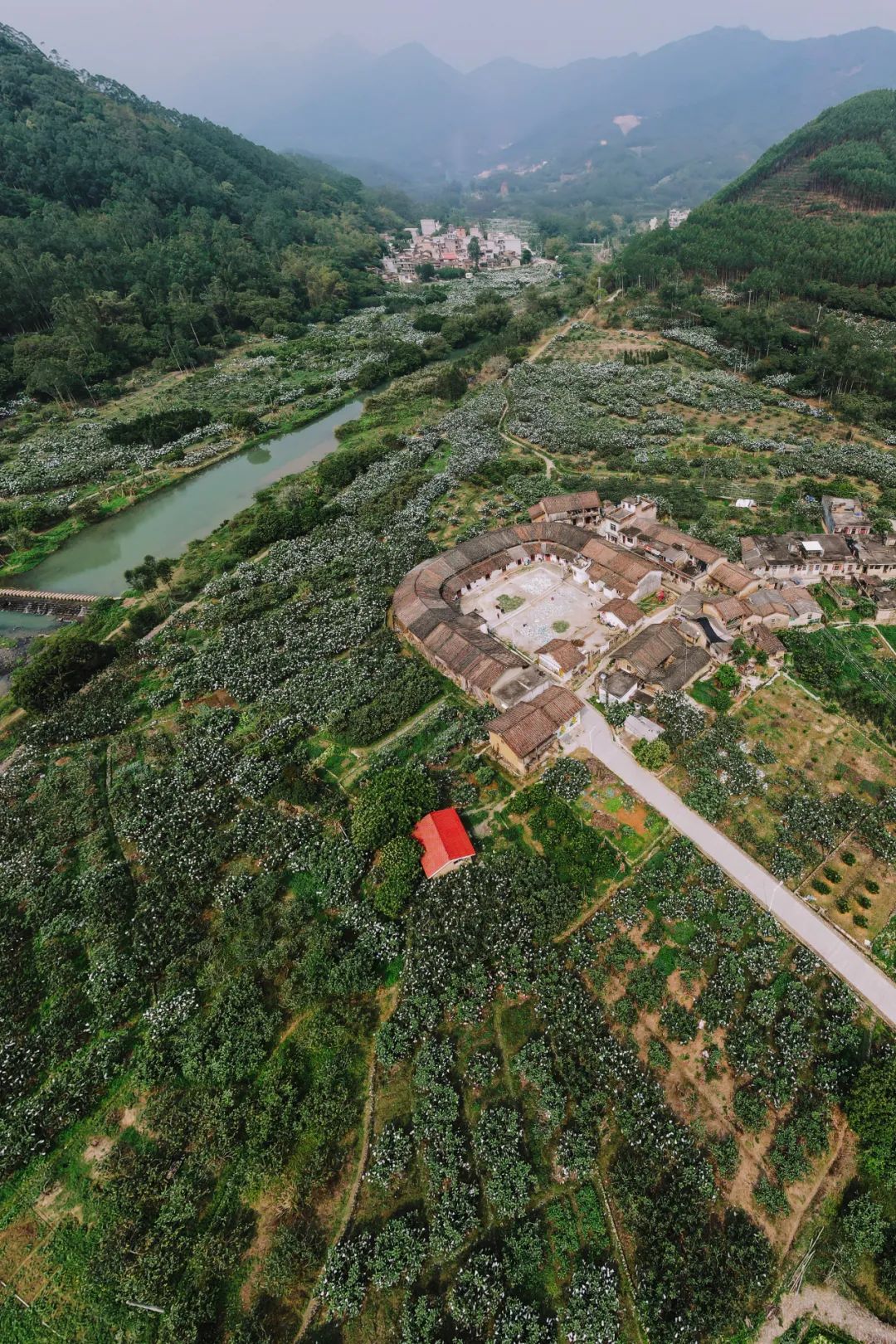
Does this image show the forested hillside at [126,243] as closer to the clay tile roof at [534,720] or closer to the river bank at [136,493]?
the river bank at [136,493]

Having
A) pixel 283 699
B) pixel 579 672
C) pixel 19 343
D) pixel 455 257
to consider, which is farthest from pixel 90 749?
pixel 455 257

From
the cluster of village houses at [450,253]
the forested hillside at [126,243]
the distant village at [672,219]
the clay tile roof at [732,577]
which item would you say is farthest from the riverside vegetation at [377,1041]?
the distant village at [672,219]

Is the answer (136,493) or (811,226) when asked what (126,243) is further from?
(811,226)

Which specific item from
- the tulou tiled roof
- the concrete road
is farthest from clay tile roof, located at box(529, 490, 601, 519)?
the concrete road

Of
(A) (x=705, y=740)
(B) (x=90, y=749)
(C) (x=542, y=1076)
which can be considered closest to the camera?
(C) (x=542, y=1076)

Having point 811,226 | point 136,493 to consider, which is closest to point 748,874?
point 136,493

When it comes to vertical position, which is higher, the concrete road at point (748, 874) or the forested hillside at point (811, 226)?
the forested hillside at point (811, 226)

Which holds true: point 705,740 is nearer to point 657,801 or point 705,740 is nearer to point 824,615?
point 657,801
